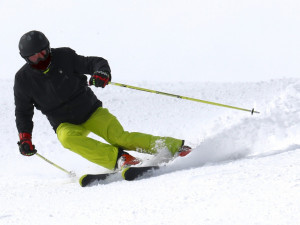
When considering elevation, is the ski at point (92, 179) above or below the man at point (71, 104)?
below

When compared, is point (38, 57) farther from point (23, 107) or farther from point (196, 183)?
point (196, 183)

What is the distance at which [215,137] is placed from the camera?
15.6ft

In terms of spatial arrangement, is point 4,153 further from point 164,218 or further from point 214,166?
point 164,218

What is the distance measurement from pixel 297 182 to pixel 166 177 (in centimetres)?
141

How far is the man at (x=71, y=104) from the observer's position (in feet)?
15.9

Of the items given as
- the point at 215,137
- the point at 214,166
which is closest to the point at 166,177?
the point at 214,166

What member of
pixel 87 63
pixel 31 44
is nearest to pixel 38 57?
pixel 31 44

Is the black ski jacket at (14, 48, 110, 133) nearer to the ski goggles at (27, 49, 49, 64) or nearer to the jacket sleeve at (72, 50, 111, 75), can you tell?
the jacket sleeve at (72, 50, 111, 75)

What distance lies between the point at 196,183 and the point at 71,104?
210cm

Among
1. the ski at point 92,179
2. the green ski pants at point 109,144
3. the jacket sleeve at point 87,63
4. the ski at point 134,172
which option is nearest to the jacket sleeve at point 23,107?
the green ski pants at point 109,144

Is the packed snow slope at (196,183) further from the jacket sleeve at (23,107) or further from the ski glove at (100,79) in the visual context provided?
the ski glove at (100,79)

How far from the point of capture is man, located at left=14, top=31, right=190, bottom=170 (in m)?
4.86

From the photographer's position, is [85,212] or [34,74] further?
[34,74]

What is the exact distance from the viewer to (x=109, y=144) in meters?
5.01
